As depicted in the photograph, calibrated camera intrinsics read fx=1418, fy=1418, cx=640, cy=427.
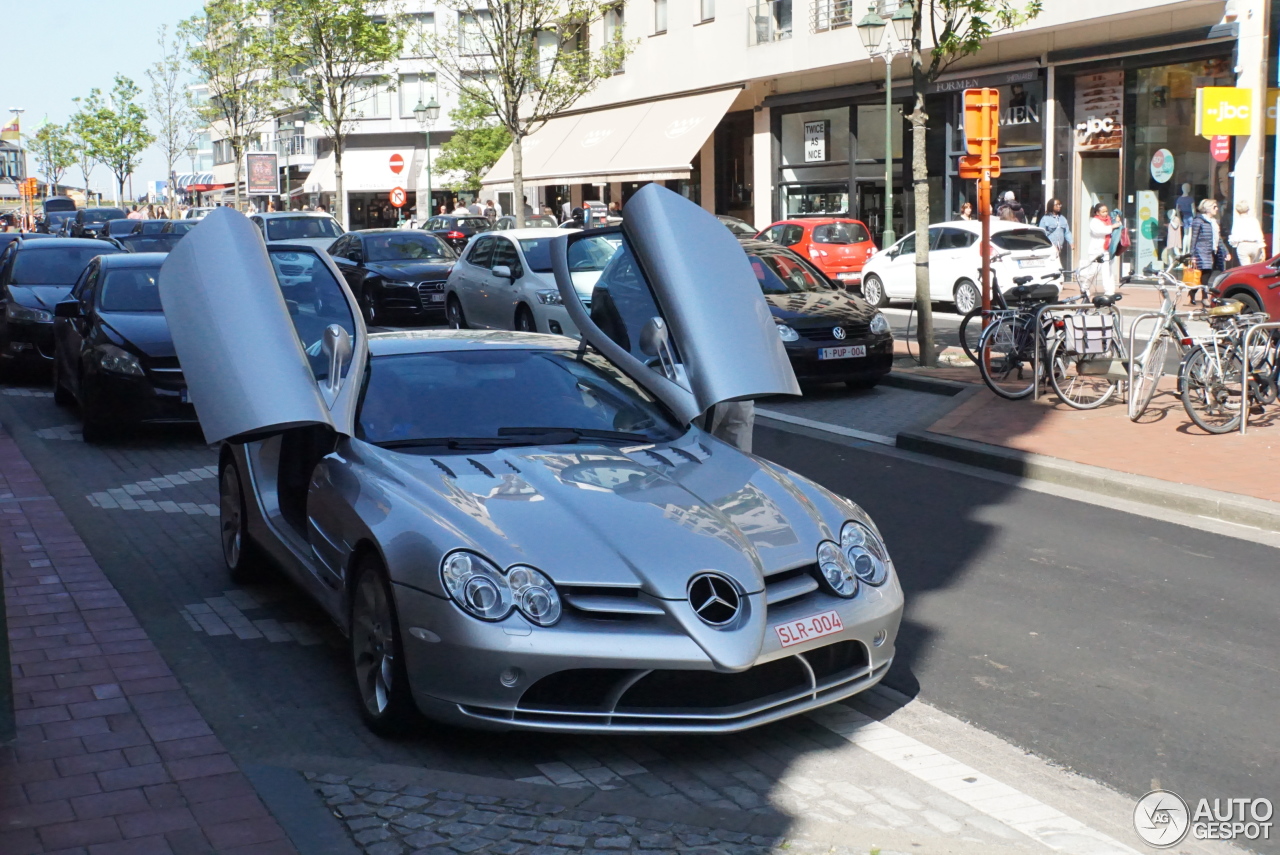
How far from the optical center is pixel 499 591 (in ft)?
15.5

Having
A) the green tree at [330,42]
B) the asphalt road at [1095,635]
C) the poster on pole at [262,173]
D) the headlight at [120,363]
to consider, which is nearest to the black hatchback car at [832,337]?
the asphalt road at [1095,635]

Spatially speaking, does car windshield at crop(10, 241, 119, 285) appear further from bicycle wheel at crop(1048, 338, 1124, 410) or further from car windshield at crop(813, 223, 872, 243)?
car windshield at crop(813, 223, 872, 243)

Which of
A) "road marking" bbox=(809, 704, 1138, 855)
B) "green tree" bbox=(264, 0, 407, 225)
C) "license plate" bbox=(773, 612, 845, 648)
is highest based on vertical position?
"green tree" bbox=(264, 0, 407, 225)

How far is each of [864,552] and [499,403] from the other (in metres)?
1.76

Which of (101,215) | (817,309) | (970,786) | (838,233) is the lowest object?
(970,786)

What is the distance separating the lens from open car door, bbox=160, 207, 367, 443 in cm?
Result: 573

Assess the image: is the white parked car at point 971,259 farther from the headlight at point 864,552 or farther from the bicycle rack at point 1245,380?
the headlight at point 864,552

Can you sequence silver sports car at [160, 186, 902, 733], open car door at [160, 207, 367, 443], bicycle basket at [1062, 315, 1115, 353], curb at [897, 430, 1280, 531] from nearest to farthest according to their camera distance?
silver sports car at [160, 186, 902, 733] < open car door at [160, 207, 367, 443] < curb at [897, 430, 1280, 531] < bicycle basket at [1062, 315, 1115, 353]

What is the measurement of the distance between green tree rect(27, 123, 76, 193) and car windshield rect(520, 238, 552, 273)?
75.2 m

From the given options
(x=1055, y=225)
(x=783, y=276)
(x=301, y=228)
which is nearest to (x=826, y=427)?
(x=783, y=276)

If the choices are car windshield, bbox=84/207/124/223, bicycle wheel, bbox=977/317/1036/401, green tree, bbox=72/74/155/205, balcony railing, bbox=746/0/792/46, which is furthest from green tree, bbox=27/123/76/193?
bicycle wheel, bbox=977/317/1036/401

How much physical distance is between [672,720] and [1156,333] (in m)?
8.44

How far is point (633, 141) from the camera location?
137 ft

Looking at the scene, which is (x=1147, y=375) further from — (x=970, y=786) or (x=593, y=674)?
(x=593, y=674)
